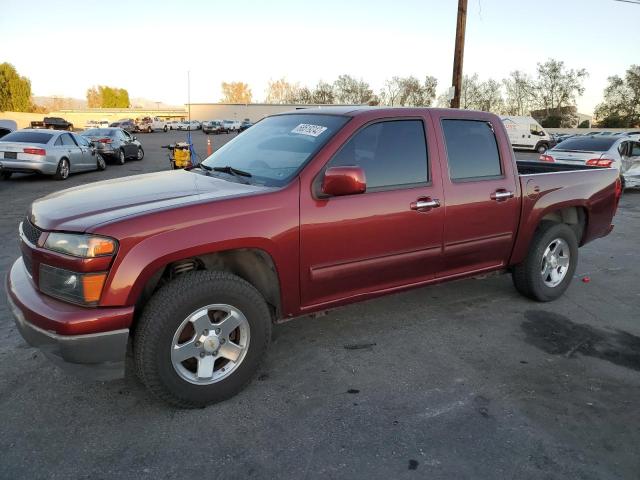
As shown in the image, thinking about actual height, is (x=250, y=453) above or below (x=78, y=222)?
below

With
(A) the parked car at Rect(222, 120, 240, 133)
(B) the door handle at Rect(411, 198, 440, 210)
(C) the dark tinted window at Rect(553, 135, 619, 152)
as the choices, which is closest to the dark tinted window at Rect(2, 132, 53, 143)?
(B) the door handle at Rect(411, 198, 440, 210)

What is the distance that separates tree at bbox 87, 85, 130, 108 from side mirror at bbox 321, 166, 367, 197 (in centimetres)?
12681

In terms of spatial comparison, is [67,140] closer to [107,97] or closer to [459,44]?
[459,44]

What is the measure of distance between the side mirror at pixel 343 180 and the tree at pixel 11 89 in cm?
7288

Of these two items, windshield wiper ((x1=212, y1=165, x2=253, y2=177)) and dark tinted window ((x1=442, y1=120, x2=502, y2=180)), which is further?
dark tinted window ((x1=442, y1=120, x2=502, y2=180))

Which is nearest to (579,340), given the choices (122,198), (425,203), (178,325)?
(425,203)

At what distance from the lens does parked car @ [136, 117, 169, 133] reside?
57.9 m

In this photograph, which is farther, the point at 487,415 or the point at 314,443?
the point at 487,415

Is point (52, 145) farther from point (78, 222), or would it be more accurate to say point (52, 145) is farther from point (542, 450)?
point (542, 450)

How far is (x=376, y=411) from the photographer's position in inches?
121

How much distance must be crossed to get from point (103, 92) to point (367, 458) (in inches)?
5129

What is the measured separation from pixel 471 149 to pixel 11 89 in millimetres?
72681

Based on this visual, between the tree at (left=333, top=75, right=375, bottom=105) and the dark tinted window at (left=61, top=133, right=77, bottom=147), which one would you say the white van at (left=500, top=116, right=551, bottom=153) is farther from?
the tree at (left=333, top=75, right=375, bottom=105)

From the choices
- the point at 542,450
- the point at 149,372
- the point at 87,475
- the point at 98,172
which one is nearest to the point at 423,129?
the point at 542,450
